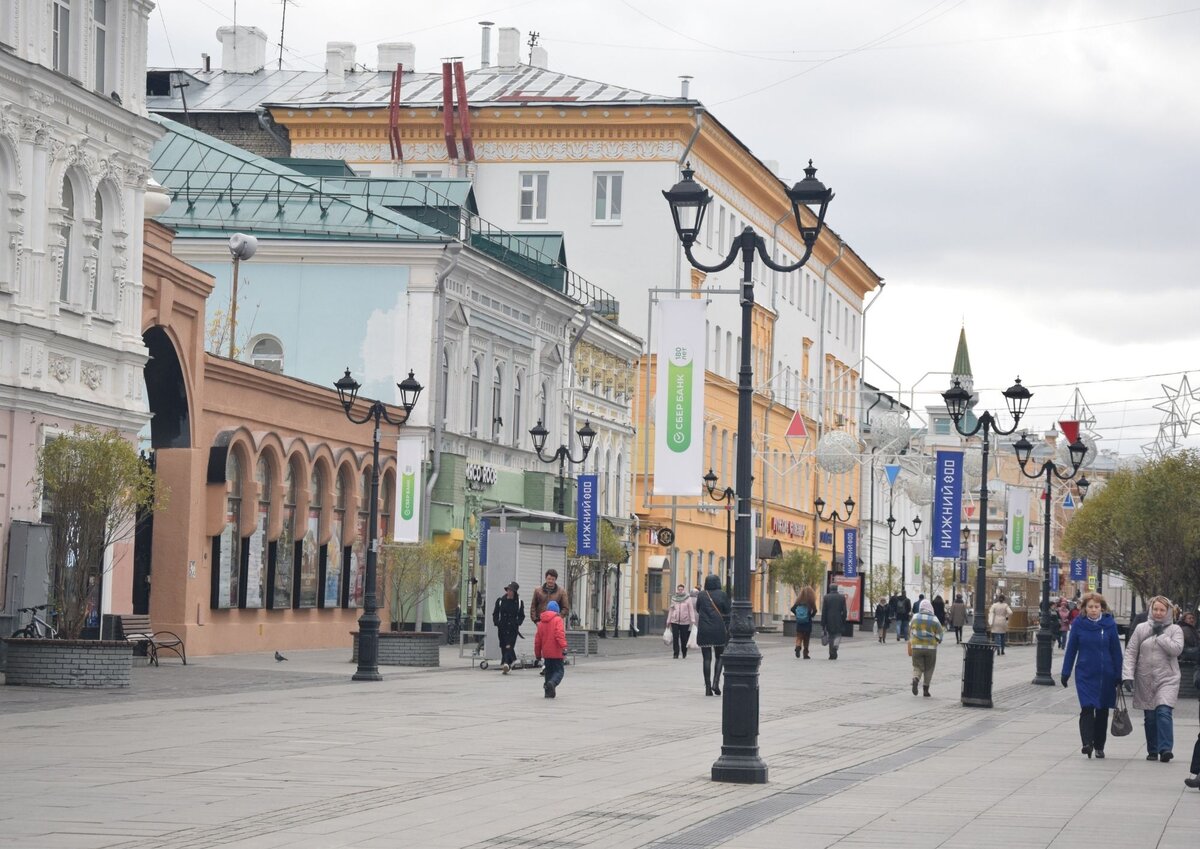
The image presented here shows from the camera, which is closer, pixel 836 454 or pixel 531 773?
pixel 531 773

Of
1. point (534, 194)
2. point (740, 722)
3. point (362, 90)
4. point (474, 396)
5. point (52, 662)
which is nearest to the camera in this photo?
point (740, 722)

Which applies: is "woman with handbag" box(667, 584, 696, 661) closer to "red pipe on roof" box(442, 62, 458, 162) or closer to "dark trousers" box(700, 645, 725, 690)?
"dark trousers" box(700, 645, 725, 690)

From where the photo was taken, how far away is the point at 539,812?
13.9 m

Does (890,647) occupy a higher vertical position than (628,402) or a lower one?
lower

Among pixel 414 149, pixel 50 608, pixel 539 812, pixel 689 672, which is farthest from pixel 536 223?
pixel 539 812

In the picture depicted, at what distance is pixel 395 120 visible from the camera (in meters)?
65.8

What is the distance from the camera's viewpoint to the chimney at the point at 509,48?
71312mm

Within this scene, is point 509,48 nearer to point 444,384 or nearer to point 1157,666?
point 444,384

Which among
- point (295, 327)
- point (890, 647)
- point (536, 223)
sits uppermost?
point (536, 223)

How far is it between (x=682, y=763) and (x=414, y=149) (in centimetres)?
5082

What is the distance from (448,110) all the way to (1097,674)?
155 feet

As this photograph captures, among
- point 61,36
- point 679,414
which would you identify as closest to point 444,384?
point 679,414

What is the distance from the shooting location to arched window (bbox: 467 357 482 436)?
4975 centimetres

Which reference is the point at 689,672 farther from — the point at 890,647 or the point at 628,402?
the point at 628,402
